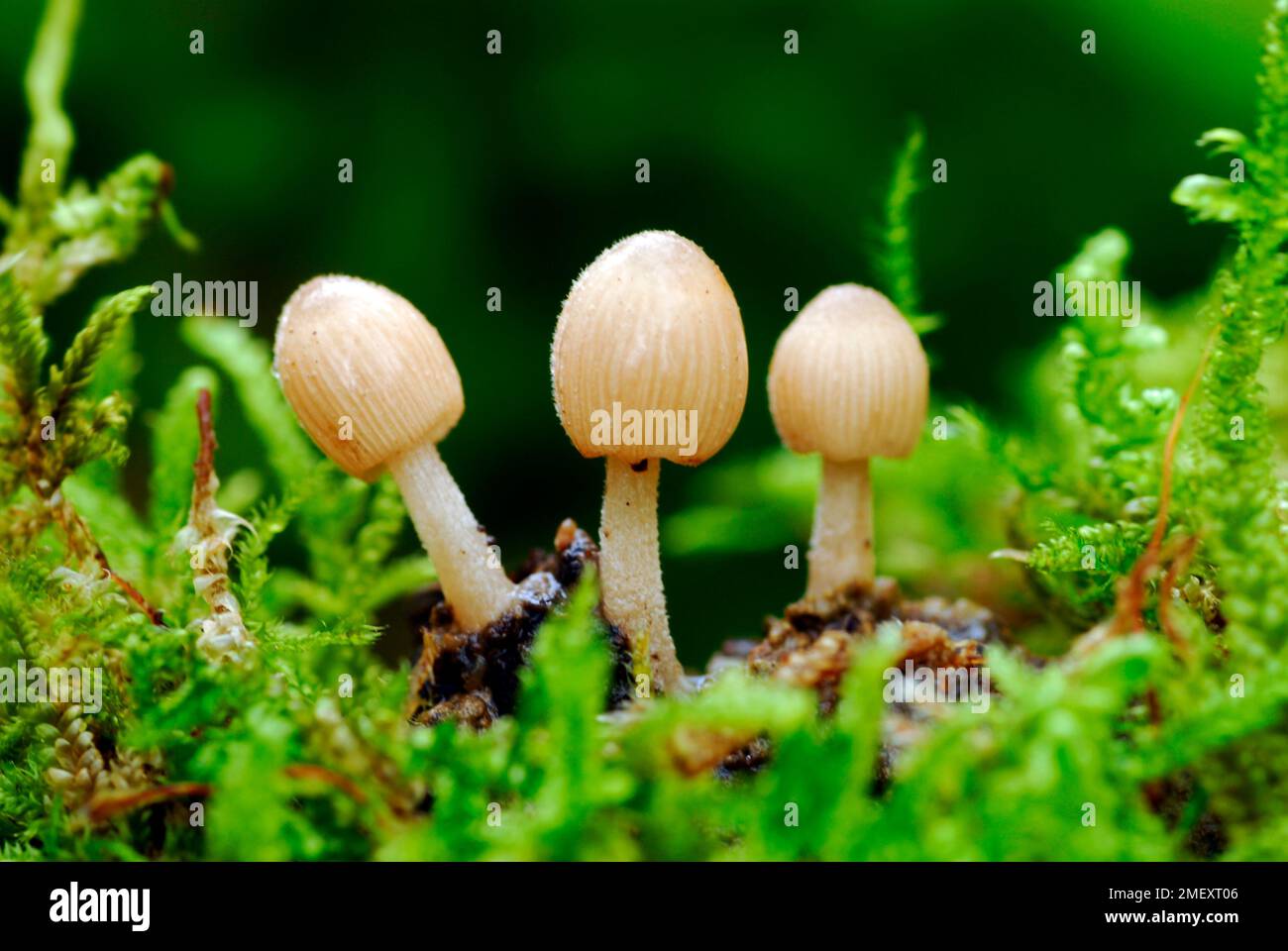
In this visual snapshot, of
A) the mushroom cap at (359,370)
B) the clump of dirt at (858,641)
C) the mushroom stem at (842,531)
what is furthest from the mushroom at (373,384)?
the mushroom stem at (842,531)

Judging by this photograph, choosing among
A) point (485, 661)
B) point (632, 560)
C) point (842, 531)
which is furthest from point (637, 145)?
point (485, 661)

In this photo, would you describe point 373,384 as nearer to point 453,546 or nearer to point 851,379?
point 453,546

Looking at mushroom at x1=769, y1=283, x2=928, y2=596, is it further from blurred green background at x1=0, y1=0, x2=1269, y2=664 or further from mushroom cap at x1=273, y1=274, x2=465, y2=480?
blurred green background at x1=0, y1=0, x2=1269, y2=664

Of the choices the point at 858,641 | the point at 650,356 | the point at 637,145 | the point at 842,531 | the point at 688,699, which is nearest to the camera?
the point at 650,356

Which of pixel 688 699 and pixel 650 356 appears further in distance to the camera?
pixel 688 699

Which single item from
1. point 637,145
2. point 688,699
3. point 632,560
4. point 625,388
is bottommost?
point 688,699

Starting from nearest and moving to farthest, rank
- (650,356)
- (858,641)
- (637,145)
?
(650,356)
(858,641)
(637,145)

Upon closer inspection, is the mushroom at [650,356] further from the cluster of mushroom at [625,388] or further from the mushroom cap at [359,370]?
the mushroom cap at [359,370]
